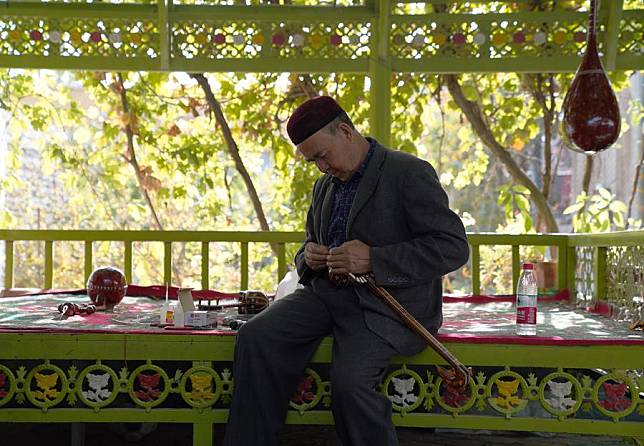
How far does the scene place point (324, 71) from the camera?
477 cm

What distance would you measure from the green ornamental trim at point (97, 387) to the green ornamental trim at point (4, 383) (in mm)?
247

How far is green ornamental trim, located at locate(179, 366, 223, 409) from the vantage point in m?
3.02

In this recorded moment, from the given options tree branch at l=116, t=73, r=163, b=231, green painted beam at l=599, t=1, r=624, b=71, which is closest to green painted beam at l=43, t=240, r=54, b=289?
tree branch at l=116, t=73, r=163, b=231

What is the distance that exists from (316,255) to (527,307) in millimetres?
904

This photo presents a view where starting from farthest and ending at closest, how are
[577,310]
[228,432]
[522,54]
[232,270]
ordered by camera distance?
1. [232,270]
2. [522,54]
3. [577,310]
4. [228,432]

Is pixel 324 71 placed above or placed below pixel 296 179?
above

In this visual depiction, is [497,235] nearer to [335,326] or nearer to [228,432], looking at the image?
[335,326]

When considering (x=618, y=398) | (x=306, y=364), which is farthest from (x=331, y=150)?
(x=618, y=398)

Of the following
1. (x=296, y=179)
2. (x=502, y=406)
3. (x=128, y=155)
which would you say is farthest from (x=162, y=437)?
(x=128, y=155)

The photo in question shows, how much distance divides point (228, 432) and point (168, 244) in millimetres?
2489

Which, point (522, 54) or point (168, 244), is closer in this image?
point (522, 54)

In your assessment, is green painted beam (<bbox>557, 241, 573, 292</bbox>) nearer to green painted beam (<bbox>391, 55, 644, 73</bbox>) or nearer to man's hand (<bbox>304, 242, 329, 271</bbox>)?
green painted beam (<bbox>391, 55, 644, 73</bbox>)

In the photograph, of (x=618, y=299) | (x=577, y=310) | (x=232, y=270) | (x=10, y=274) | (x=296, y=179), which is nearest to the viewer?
(x=618, y=299)

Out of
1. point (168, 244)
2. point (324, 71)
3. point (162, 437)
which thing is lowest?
point (162, 437)
